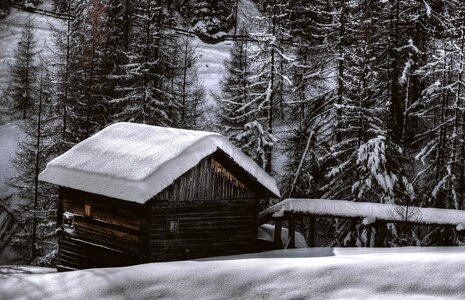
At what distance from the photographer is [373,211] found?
18.7 m

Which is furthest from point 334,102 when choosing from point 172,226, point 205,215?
point 172,226

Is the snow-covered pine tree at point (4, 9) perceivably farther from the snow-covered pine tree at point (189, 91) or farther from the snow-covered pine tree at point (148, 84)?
the snow-covered pine tree at point (148, 84)

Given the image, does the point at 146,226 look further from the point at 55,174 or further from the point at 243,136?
the point at 243,136

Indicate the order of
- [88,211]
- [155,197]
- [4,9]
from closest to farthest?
1. [155,197]
2. [88,211]
3. [4,9]

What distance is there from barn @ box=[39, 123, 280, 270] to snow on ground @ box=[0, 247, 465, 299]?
5.36m

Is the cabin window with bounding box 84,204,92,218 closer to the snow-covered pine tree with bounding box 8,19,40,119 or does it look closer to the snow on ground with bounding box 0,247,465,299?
the snow on ground with bounding box 0,247,465,299

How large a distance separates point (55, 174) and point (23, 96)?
34.9m

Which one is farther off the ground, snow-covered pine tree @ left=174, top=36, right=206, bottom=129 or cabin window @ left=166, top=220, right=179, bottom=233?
snow-covered pine tree @ left=174, top=36, right=206, bottom=129

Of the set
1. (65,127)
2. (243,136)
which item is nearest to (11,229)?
(65,127)

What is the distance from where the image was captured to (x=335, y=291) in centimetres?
979

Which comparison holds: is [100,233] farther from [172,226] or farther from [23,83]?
[23,83]

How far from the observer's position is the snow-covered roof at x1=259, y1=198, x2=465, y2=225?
722 inches

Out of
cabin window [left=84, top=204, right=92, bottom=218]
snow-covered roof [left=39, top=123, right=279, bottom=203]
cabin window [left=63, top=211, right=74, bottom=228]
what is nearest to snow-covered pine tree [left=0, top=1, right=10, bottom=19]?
snow-covered roof [left=39, top=123, right=279, bottom=203]

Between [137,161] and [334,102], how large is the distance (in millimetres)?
12093
